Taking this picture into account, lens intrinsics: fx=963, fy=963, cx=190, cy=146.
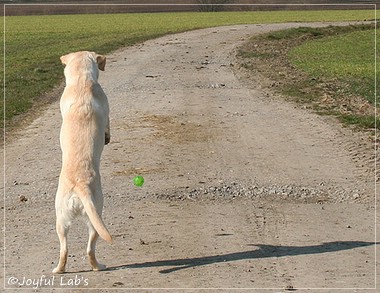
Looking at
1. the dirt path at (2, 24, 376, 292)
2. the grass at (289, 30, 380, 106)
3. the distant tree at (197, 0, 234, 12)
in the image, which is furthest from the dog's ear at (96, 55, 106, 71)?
the distant tree at (197, 0, 234, 12)

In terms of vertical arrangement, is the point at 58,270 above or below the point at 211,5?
above

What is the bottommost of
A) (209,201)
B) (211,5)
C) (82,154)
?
(211,5)

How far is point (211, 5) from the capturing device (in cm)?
8544

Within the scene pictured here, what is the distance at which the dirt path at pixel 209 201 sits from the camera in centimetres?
802

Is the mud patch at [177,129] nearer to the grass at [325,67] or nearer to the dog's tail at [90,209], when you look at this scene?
the grass at [325,67]

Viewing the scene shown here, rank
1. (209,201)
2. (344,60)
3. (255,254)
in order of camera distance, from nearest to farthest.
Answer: (255,254) → (209,201) → (344,60)

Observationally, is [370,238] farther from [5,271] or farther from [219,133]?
[219,133]

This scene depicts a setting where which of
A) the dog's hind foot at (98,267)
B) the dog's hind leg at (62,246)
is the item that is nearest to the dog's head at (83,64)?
the dog's hind leg at (62,246)

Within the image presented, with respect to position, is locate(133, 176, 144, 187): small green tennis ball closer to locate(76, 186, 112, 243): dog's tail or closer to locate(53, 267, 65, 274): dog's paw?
locate(53, 267, 65, 274): dog's paw

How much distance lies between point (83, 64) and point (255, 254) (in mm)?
2377

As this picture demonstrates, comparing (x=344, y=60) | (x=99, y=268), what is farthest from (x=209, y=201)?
(x=344, y=60)

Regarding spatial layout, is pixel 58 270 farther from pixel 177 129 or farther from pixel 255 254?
pixel 177 129

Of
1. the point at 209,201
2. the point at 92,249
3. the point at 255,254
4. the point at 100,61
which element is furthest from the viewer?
the point at 209,201

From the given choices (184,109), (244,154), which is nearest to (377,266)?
(244,154)
